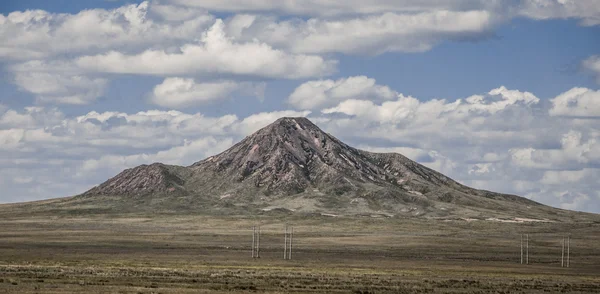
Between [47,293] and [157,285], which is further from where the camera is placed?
[157,285]

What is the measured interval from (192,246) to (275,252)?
1792 centimetres

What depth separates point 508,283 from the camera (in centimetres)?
9556

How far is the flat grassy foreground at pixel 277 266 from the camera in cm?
8031

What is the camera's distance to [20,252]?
136m

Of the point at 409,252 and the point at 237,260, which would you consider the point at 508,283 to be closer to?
the point at 237,260

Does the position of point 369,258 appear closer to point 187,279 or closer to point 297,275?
point 297,275

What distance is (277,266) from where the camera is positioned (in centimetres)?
11819

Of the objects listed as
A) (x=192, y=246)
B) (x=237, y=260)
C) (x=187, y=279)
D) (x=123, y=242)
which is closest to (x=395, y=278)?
(x=187, y=279)

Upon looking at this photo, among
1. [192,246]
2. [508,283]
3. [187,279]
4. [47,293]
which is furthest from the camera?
[192,246]

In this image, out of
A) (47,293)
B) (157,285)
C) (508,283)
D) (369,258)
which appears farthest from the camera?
(369,258)

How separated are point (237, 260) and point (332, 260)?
43.4ft

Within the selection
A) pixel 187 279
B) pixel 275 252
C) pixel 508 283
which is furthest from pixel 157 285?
pixel 275 252

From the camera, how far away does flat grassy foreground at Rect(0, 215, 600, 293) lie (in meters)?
Result: 80.3

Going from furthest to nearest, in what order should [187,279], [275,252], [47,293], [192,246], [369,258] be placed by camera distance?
1. [192,246]
2. [275,252]
3. [369,258]
4. [187,279]
5. [47,293]
